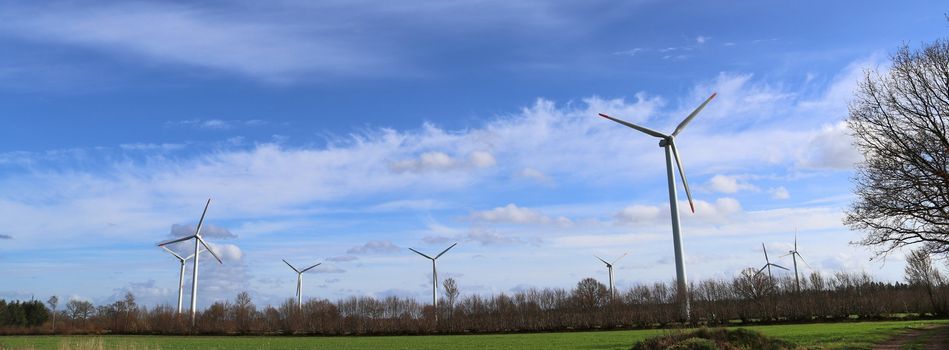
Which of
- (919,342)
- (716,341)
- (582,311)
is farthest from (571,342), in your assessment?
(582,311)

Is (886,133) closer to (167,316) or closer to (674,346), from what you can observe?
(674,346)

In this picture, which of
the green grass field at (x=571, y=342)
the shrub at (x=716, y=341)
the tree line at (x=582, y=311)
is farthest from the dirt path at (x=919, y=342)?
the tree line at (x=582, y=311)

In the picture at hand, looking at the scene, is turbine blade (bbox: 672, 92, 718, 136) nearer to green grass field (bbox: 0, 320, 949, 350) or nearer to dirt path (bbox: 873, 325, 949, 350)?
green grass field (bbox: 0, 320, 949, 350)

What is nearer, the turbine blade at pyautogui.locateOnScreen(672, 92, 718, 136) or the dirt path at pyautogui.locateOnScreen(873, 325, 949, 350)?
the dirt path at pyautogui.locateOnScreen(873, 325, 949, 350)

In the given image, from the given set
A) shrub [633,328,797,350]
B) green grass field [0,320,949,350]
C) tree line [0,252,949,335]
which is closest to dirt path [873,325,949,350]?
green grass field [0,320,949,350]

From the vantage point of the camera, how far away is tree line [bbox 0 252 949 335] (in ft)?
259

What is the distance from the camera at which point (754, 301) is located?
84750 mm

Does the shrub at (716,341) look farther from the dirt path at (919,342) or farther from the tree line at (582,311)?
the tree line at (582,311)

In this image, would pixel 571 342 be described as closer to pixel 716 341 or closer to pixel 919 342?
pixel 919 342

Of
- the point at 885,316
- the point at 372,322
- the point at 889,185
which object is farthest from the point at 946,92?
the point at 372,322

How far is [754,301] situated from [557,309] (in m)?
27.5

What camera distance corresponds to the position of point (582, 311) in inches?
3546

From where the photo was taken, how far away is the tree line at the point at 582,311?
78.8m

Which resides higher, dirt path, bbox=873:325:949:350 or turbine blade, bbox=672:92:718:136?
turbine blade, bbox=672:92:718:136
